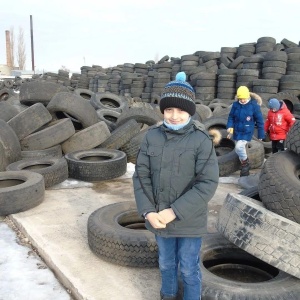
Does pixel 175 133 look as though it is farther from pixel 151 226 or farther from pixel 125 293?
pixel 125 293

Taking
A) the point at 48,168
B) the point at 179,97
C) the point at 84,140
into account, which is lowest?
the point at 48,168

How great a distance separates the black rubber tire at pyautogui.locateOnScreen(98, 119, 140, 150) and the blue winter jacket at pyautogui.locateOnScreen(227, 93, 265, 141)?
7.34 ft

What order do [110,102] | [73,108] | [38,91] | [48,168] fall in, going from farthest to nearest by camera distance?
[110,102] < [38,91] < [73,108] < [48,168]

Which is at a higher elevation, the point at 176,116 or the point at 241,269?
the point at 176,116

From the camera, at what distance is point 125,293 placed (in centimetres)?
269

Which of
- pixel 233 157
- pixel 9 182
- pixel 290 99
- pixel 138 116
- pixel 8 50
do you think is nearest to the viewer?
pixel 9 182

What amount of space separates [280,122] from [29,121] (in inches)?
189

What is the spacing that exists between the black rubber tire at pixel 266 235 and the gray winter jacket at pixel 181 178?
0.69 m

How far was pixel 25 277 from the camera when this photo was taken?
2949 millimetres

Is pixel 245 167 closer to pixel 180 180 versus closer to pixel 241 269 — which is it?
pixel 241 269

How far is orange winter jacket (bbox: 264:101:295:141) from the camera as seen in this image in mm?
6258

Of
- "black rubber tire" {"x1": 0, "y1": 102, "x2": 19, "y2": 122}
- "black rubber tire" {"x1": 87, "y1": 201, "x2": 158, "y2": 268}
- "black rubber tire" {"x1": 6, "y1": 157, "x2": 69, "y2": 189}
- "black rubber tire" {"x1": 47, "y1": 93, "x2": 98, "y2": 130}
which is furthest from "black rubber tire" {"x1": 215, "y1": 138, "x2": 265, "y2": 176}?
"black rubber tire" {"x1": 0, "y1": 102, "x2": 19, "y2": 122}

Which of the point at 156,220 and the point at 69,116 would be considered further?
the point at 69,116

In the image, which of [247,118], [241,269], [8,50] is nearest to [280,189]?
[241,269]
